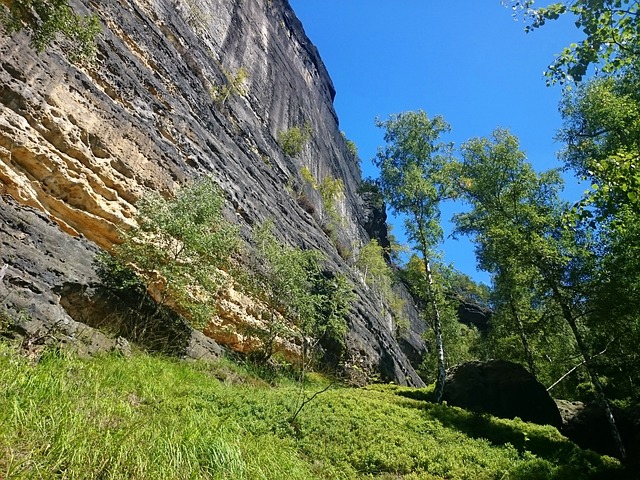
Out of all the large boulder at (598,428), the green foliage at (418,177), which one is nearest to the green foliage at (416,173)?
the green foliage at (418,177)

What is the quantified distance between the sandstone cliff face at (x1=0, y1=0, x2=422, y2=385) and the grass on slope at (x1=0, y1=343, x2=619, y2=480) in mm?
3670

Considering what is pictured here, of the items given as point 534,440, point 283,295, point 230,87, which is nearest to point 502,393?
point 534,440

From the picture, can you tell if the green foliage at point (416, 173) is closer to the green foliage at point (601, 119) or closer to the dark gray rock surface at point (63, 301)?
the green foliage at point (601, 119)

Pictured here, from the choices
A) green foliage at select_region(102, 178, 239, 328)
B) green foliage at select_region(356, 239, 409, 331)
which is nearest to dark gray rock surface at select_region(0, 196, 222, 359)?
green foliage at select_region(102, 178, 239, 328)

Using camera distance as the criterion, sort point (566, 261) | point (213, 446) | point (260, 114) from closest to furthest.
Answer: point (213, 446), point (566, 261), point (260, 114)

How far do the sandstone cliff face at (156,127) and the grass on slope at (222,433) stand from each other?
3.67 metres

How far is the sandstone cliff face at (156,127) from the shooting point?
32.0 ft

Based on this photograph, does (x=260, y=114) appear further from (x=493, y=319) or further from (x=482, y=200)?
(x=493, y=319)

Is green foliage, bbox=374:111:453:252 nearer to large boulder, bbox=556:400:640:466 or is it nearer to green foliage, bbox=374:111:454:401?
green foliage, bbox=374:111:454:401

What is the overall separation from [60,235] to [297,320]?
7544 millimetres

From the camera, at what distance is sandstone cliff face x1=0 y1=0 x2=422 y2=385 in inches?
384

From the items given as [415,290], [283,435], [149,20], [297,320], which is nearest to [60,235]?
[283,435]

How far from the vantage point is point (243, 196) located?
57.8ft

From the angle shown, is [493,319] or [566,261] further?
[493,319]
